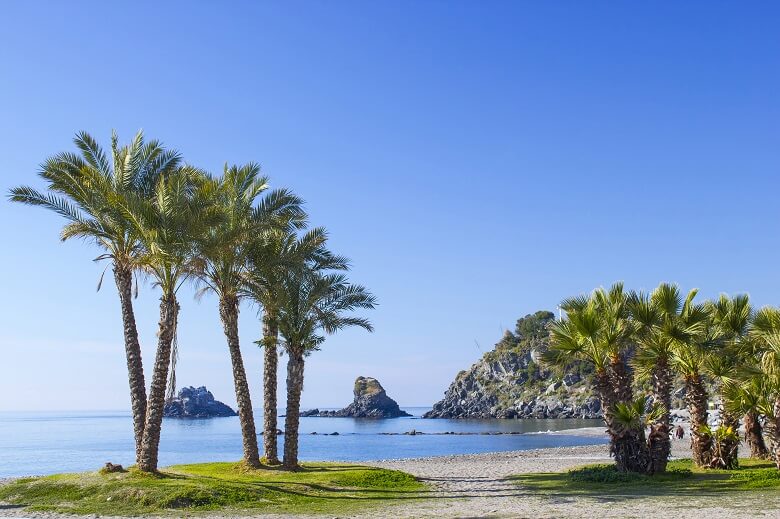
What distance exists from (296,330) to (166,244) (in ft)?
25.1

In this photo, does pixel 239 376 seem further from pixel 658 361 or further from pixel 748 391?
pixel 748 391

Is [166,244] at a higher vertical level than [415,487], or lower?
higher

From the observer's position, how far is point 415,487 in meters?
24.2

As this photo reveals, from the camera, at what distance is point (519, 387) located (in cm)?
16212

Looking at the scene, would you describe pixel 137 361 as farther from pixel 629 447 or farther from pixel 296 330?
pixel 629 447

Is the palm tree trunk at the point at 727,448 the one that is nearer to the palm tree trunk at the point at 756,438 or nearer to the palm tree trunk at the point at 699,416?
the palm tree trunk at the point at 699,416

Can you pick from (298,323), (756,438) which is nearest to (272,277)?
(298,323)

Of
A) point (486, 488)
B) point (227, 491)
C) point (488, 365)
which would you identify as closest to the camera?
point (227, 491)

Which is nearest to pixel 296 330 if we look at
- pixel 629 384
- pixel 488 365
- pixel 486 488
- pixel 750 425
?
pixel 486 488

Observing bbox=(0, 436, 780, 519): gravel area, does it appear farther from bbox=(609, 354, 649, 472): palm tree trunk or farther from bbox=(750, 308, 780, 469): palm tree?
bbox=(609, 354, 649, 472): palm tree trunk

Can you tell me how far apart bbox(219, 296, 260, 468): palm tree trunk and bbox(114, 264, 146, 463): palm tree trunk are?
3495mm

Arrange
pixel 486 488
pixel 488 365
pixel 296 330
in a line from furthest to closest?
pixel 488 365, pixel 296 330, pixel 486 488

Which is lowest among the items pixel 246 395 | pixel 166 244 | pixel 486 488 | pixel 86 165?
pixel 486 488

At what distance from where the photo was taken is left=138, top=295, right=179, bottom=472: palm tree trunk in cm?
2309
